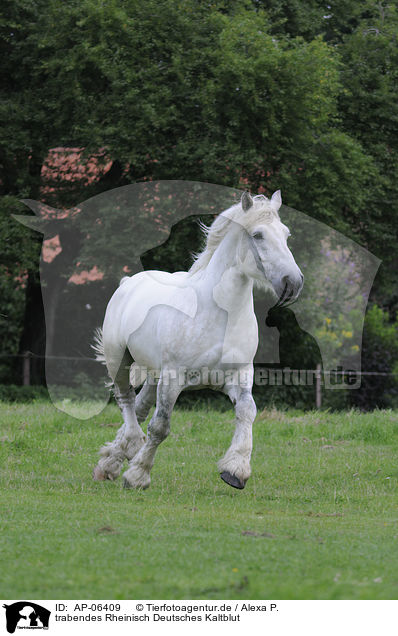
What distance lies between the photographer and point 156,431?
24.7 feet

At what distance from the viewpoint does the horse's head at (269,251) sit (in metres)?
6.59

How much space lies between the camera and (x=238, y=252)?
7.33 meters

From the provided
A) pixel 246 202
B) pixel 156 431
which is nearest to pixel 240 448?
pixel 156 431

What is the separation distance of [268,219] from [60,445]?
4957 millimetres

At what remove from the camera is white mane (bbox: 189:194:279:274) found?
7020mm

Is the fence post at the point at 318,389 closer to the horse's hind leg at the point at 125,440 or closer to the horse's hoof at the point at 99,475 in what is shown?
the horse's hind leg at the point at 125,440

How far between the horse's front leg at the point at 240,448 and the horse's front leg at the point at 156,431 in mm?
533

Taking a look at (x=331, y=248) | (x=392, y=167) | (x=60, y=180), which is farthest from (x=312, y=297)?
(x=60, y=180)

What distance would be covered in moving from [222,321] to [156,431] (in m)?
1.20
